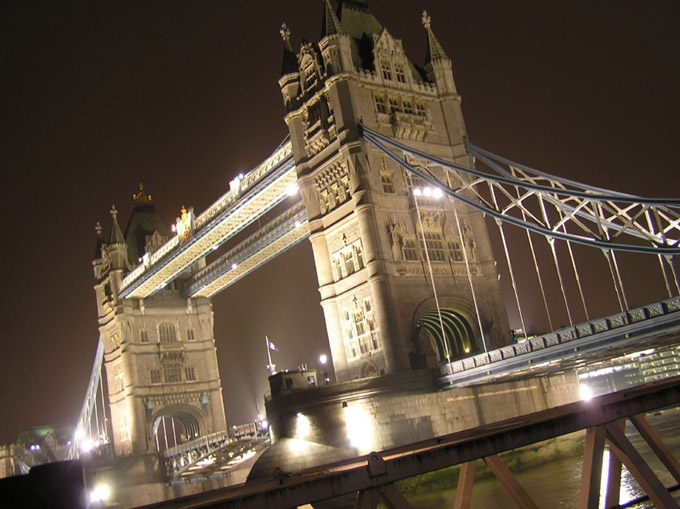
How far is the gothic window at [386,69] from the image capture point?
3625 cm

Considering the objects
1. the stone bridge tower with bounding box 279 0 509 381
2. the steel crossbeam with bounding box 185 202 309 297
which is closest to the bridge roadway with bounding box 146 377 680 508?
the stone bridge tower with bounding box 279 0 509 381

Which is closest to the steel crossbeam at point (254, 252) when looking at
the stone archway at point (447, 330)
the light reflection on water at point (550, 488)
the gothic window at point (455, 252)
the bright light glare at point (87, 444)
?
the gothic window at point (455, 252)

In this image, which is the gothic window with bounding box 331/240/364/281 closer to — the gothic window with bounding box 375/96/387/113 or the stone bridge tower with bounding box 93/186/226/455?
the gothic window with bounding box 375/96/387/113

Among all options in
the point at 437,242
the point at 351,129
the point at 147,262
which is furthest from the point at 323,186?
the point at 147,262

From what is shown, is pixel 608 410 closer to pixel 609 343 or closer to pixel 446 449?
pixel 446 449

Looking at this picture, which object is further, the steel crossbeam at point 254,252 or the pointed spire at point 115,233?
the pointed spire at point 115,233

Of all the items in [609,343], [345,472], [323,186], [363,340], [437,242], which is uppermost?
[323,186]

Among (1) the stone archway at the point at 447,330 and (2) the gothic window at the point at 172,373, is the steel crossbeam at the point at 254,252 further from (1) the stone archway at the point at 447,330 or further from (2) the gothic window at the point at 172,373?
(1) the stone archway at the point at 447,330

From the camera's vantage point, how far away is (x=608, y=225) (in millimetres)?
28875

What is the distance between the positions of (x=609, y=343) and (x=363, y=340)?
38.4 feet

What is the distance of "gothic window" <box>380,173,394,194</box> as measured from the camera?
34312mm

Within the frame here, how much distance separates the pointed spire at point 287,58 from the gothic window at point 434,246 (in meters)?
10.9

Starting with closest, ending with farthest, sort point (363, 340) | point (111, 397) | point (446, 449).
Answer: point (446, 449)
point (363, 340)
point (111, 397)

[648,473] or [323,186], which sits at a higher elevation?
[323,186]
